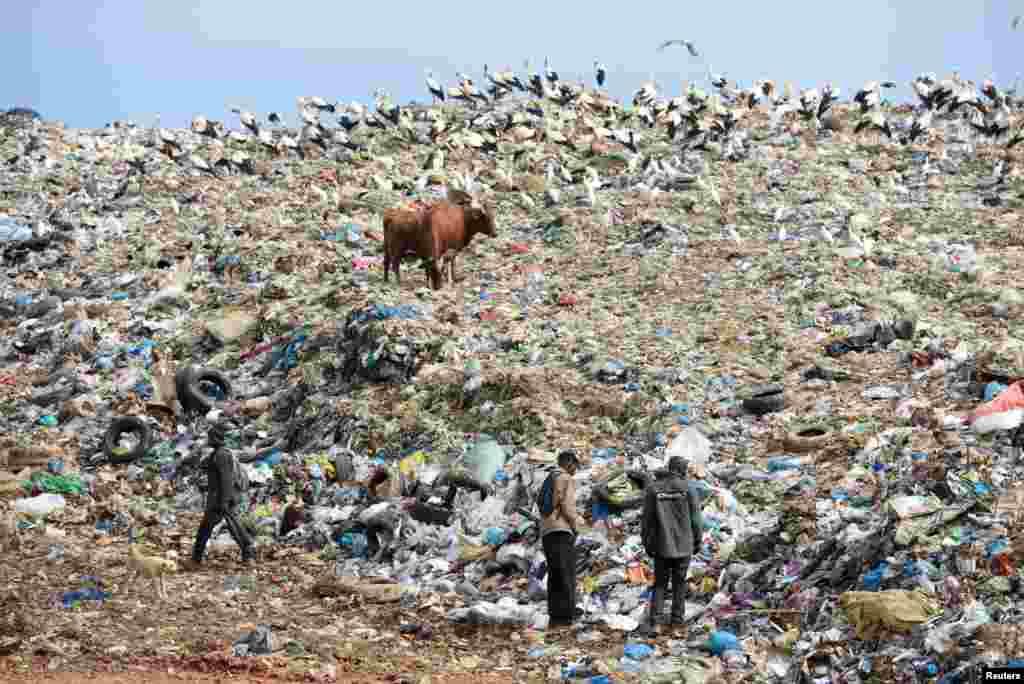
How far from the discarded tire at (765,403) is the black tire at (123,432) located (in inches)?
242

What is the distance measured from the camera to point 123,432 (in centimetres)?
1259

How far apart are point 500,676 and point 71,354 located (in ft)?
34.5

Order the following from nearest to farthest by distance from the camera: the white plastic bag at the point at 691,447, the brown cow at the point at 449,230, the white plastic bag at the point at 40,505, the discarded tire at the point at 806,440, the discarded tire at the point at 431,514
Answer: the discarded tire at the point at 431,514, the discarded tire at the point at 806,440, the white plastic bag at the point at 691,447, the white plastic bag at the point at 40,505, the brown cow at the point at 449,230

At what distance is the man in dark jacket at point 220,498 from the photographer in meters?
9.33

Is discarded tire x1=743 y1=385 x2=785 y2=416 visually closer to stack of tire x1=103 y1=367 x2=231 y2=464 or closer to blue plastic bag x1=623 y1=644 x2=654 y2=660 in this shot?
blue plastic bag x1=623 y1=644 x2=654 y2=660

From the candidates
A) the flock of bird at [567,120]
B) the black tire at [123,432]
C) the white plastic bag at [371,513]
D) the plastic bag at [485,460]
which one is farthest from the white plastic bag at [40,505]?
the flock of bird at [567,120]

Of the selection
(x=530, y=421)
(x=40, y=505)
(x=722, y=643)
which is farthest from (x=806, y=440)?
(x=40, y=505)

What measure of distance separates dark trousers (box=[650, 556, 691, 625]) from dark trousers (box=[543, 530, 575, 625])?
577 millimetres

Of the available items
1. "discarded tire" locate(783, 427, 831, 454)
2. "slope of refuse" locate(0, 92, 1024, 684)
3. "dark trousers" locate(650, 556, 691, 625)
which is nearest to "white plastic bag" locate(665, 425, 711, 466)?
"slope of refuse" locate(0, 92, 1024, 684)

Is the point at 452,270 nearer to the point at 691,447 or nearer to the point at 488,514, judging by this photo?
the point at 691,447

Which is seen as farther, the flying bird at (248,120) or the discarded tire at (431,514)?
the flying bird at (248,120)

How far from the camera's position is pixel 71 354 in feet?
51.3

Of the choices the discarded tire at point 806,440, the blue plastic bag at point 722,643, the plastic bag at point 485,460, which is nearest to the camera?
the blue plastic bag at point 722,643

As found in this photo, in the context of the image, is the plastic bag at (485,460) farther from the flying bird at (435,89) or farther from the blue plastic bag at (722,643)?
the flying bird at (435,89)
